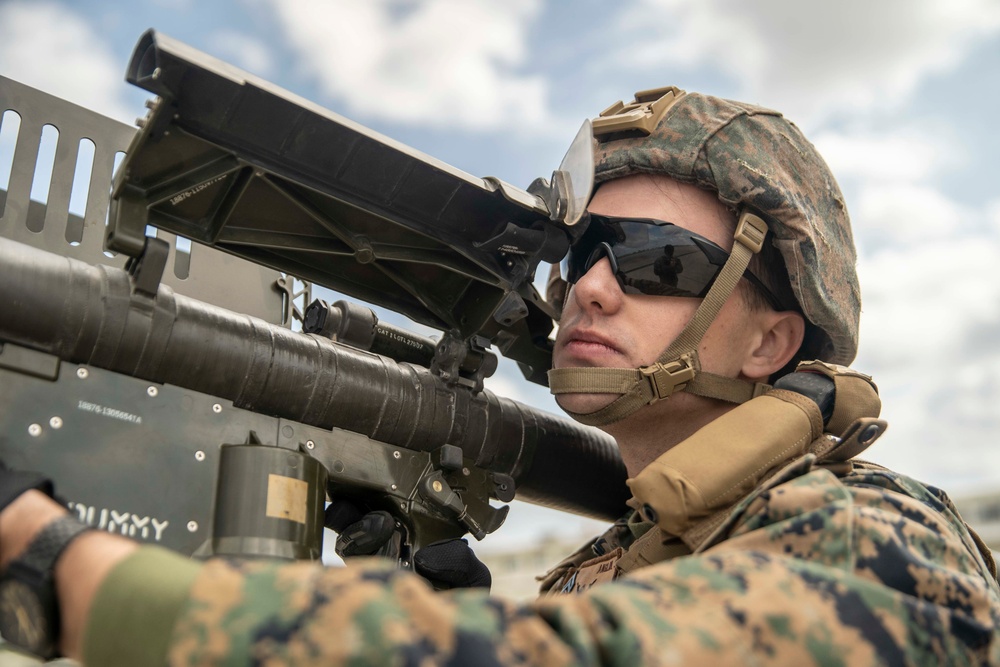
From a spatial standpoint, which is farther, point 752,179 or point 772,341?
point 772,341

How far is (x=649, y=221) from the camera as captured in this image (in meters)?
2.99

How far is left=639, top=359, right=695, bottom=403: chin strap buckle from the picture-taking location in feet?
9.52

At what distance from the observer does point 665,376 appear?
2.90 m

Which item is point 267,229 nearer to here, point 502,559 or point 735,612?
point 735,612

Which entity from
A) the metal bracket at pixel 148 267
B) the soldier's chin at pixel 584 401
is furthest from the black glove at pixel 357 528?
the metal bracket at pixel 148 267

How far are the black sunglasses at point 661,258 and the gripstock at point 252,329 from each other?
0.75 ft

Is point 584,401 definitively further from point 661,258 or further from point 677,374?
point 661,258

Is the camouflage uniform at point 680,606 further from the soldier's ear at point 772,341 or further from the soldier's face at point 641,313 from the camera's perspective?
the soldier's ear at point 772,341

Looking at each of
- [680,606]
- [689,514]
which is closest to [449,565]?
[689,514]

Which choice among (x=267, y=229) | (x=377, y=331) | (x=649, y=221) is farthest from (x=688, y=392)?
(x=267, y=229)

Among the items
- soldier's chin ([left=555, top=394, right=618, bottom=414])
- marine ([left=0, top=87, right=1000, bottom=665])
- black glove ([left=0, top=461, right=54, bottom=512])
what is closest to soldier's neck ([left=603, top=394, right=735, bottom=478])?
marine ([left=0, top=87, right=1000, bottom=665])

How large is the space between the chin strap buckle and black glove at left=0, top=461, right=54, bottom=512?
179cm

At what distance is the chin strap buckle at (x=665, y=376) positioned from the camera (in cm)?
290

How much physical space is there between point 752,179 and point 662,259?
0.41m
